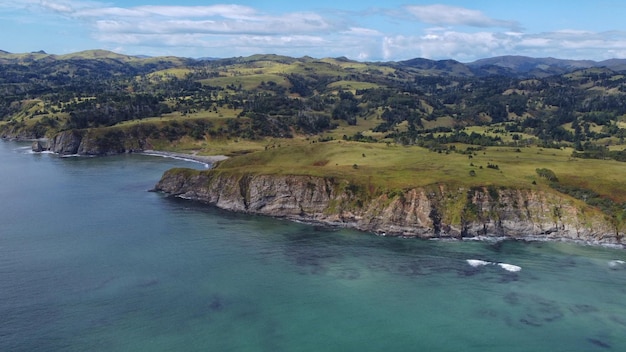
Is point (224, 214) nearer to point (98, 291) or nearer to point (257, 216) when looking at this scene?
point (257, 216)

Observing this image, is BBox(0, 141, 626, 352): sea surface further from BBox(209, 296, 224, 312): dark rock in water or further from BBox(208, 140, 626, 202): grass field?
BBox(208, 140, 626, 202): grass field

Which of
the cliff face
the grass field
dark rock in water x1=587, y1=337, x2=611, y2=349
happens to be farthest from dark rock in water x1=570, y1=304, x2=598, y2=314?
the grass field

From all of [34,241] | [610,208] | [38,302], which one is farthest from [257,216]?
[610,208]

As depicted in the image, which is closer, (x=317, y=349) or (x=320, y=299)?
(x=317, y=349)

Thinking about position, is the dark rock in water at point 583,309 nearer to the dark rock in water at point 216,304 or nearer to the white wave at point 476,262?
the white wave at point 476,262

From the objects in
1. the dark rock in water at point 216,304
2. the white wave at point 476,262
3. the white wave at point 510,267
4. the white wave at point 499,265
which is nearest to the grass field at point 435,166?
the white wave at point 476,262

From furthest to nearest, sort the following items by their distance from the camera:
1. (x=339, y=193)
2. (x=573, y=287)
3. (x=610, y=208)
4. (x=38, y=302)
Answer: (x=339, y=193) < (x=610, y=208) < (x=573, y=287) < (x=38, y=302)
